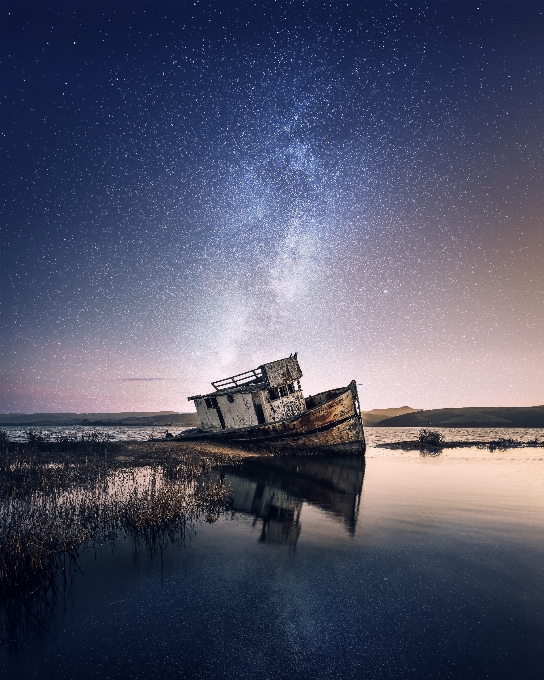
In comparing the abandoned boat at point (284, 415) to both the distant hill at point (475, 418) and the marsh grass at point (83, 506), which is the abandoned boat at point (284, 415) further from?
the distant hill at point (475, 418)

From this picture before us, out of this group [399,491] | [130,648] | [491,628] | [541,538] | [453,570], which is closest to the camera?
[130,648]

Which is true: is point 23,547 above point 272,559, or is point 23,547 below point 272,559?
above

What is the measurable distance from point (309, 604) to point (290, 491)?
30.4ft

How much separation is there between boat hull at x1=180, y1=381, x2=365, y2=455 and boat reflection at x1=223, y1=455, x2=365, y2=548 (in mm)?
2761

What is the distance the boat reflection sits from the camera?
10854 millimetres

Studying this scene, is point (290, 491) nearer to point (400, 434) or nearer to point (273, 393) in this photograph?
point (273, 393)

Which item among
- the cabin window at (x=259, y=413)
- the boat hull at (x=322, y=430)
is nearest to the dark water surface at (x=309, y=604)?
the boat hull at (x=322, y=430)

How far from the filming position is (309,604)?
618cm

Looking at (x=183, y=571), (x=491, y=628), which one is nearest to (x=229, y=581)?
(x=183, y=571)

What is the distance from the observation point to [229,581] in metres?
7.07

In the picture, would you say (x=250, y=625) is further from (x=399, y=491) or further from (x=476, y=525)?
(x=399, y=491)

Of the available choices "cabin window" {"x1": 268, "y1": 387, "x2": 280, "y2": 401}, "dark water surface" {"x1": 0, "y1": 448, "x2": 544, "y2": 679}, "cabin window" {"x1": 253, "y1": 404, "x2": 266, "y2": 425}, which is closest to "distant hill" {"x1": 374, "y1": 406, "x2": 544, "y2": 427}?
"cabin window" {"x1": 268, "y1": 387, "x2": 280, "y2": 401}

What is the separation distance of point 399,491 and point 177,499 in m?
9.85

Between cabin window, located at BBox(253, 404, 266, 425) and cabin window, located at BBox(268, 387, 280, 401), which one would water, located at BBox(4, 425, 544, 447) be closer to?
cabin window, located at BBox(268, 387, 280, 401)
